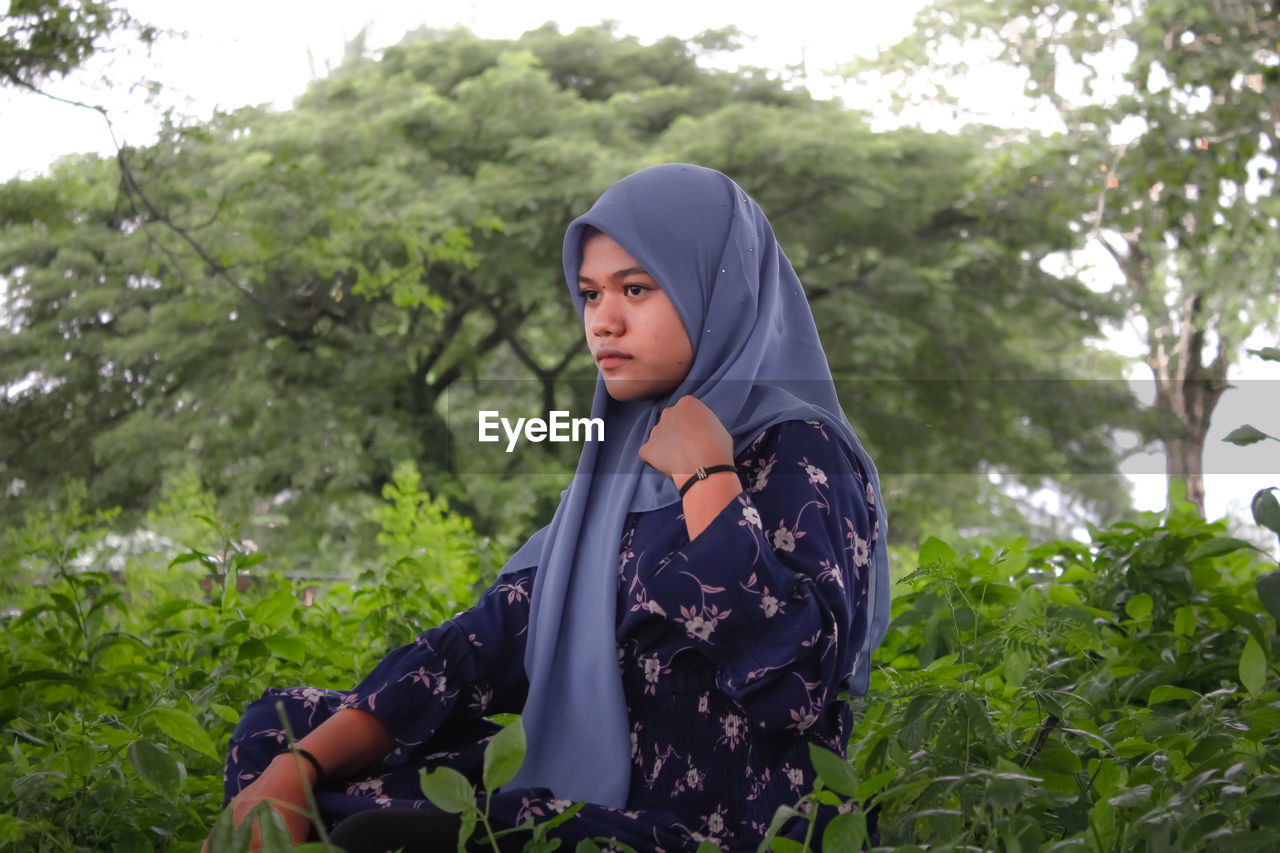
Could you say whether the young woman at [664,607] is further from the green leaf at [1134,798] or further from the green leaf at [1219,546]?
the green leaf at [1219,546]

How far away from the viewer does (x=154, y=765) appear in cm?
109

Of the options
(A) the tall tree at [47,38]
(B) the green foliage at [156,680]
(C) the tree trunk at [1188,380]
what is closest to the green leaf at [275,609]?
(B) the green foliage at [156,680]

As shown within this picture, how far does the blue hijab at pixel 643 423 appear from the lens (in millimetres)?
1156

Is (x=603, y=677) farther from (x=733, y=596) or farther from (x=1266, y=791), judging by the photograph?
(x=1266, y=791)

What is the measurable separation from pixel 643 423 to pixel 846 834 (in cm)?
50

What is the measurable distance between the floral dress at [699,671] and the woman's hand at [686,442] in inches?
2.3

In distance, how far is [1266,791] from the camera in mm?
983

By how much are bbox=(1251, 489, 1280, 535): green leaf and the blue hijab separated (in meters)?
0.45

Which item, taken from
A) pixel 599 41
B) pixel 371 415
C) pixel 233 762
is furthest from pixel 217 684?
pixel 599 41

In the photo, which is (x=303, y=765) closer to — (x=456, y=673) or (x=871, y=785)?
(x=456, y=673)

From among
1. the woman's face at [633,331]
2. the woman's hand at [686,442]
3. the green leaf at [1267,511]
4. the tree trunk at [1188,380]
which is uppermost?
the woman's face at [633,331]

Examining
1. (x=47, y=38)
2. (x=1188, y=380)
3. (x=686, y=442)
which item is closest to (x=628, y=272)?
(x=686, y=442)

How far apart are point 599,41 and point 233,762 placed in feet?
36.9

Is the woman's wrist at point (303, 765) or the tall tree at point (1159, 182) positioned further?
the tall tree at point (1159, 182)
